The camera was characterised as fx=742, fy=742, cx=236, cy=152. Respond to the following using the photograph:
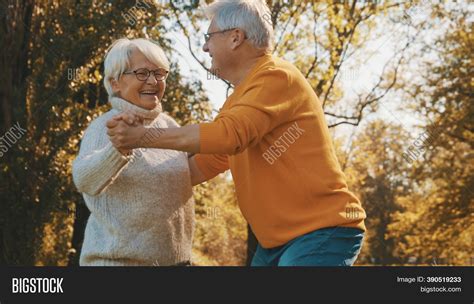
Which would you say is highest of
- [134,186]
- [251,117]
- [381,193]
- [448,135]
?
[381,193]

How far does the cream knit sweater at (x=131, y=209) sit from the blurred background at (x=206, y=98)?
0.92 m

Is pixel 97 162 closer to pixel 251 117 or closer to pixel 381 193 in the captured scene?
pixel 251 117

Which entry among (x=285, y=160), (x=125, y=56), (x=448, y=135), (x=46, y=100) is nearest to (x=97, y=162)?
(x=125, y=56)

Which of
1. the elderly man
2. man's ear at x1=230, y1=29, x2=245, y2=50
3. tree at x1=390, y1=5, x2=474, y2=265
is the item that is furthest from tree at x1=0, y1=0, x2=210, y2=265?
tree at x1=390, y1=5, x2=474, y2=265

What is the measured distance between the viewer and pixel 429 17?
18031 mm

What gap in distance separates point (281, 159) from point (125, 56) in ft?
3.27

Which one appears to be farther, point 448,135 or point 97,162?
point 448,135

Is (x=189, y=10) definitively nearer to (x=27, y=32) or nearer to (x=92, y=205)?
(x=27, y=32)

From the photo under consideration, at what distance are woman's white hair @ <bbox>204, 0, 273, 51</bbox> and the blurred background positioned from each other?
0.08 m

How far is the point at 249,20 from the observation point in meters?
3.31

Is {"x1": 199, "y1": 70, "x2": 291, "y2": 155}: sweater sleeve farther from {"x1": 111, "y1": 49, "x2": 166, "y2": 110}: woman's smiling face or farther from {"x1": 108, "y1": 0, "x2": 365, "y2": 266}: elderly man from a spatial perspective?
{"x1": 111, "y1": 49, "x2": 166, "y2": 110}: woman's smiling face

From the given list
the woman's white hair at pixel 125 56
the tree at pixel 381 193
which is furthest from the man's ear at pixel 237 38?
the tree at pixel 381 193

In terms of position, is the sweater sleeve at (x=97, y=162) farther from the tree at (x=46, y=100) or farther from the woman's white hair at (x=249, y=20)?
the tree at (x=46, y=100)

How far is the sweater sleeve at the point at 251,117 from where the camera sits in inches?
116
